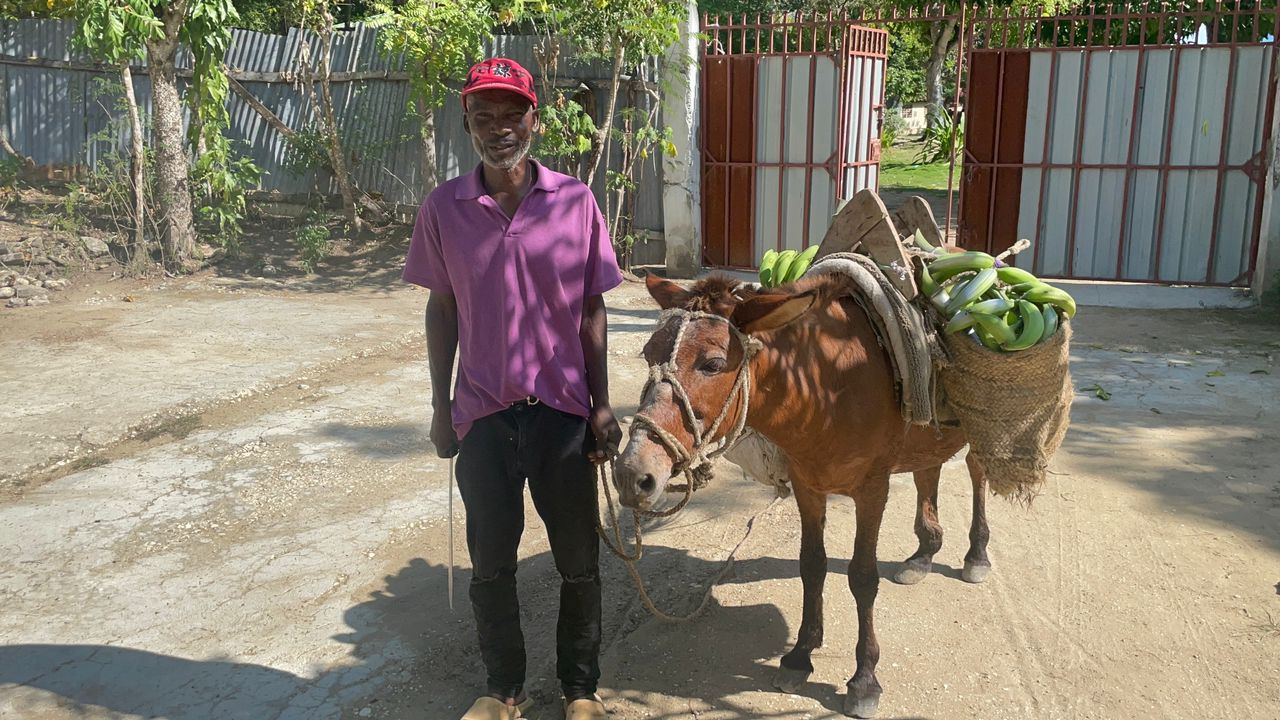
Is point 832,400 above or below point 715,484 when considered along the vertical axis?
above

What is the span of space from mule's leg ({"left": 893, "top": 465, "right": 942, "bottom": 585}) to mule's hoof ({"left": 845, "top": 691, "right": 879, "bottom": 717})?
98 cm

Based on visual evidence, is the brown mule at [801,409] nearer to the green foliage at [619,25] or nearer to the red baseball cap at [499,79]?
the red baseball cap at [499,79]

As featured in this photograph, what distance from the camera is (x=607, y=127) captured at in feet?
34.2

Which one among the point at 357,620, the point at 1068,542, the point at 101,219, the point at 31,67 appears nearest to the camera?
the point at 357,620

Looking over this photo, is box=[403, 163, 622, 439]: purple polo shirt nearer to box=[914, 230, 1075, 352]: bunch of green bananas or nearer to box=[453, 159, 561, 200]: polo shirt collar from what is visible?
box=[453, 159, 561, 200]: polo shirt collar

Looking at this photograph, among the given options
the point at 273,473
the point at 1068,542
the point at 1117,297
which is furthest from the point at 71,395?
the point at 1117,297

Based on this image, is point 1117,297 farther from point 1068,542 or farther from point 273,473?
point 273,473

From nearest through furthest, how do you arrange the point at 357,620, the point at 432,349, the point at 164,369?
the point at 432,349 → the point at 357,620 → the point at 164,369

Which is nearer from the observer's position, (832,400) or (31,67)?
(832,400)

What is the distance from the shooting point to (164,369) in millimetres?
7258

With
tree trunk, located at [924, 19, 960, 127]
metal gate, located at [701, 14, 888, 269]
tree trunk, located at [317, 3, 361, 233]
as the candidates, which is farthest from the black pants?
tree trunk, located at [924, 19, 960, 127]

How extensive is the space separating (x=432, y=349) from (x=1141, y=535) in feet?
11.3

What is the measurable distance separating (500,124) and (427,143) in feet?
29.0

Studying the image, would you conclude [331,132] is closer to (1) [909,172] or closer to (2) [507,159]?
(2) [507,159]
